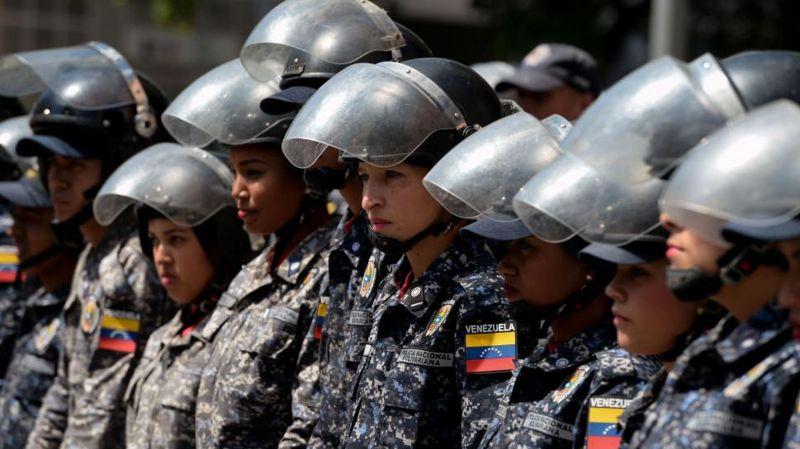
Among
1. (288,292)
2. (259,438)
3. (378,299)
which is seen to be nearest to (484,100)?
(378,299)

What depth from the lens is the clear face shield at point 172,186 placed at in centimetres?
633

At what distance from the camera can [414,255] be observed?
4809 millimetres

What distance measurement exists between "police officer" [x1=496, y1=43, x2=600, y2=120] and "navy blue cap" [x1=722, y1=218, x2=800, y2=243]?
17.1ft

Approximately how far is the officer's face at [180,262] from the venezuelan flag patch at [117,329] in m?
0.33

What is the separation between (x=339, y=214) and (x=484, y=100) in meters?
1.39

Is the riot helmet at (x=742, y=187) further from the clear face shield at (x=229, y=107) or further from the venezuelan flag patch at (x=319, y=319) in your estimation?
the clear face shield at (x=229, y=107)

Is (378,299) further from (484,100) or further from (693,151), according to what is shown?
(693,151)

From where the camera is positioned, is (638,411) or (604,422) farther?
(604,422)

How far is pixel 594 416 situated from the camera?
396 centimetres

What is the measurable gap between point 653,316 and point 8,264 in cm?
549

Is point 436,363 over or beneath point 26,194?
over

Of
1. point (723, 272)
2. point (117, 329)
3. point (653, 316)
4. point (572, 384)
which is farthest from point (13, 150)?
point (723, 272)

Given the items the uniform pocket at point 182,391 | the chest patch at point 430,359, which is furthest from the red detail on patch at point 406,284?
the uniform pocket at point 182,391

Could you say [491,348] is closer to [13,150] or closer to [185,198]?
[185,198]
